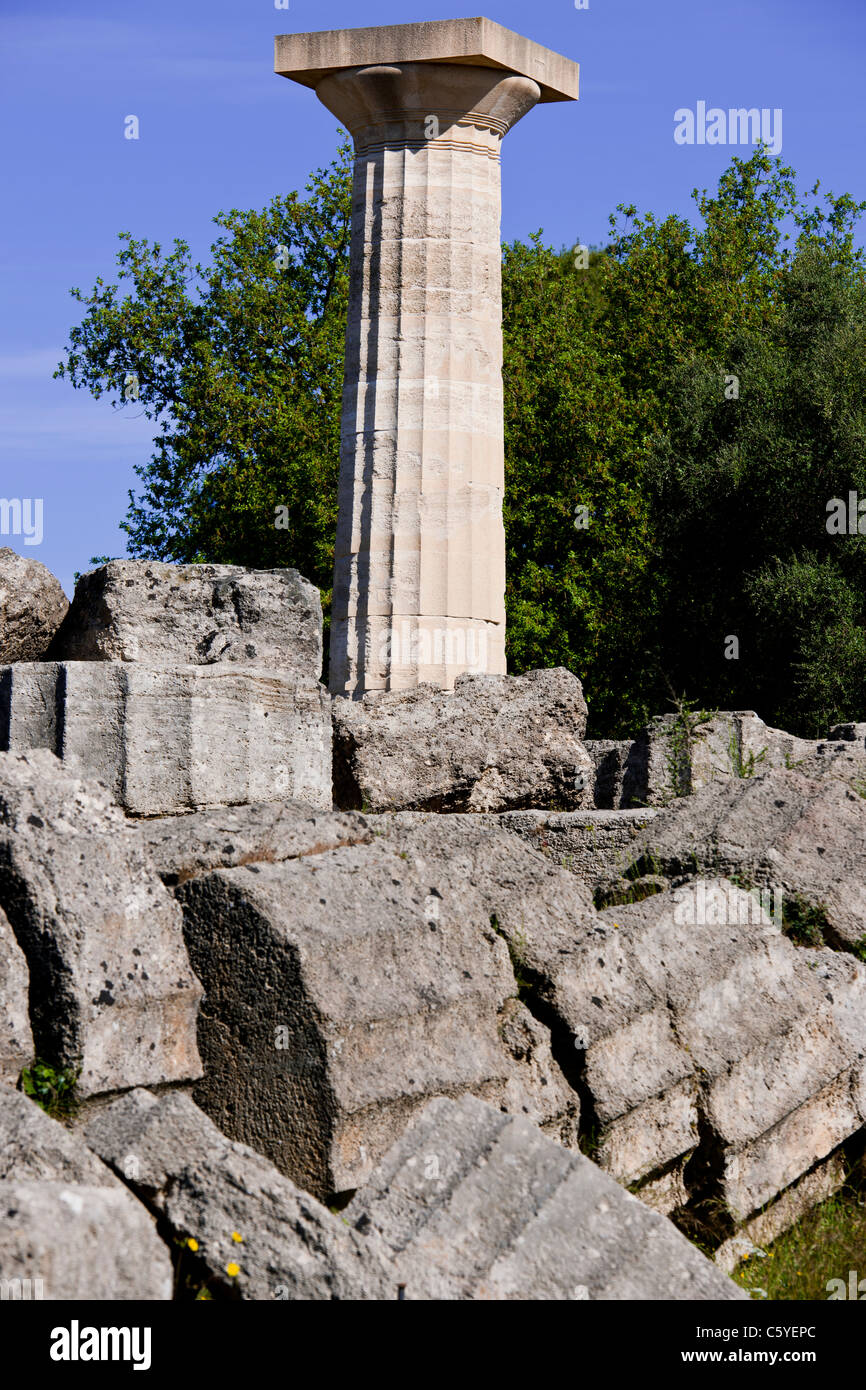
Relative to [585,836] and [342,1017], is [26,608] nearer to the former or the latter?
[585,836]

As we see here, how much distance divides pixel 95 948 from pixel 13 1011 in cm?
29

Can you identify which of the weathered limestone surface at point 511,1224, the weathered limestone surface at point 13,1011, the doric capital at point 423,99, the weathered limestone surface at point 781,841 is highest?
the doric capital at point 423,99

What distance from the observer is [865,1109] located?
5699 mm

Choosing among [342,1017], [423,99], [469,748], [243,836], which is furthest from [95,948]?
[423,99]

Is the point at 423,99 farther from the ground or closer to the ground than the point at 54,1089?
farther from the ground

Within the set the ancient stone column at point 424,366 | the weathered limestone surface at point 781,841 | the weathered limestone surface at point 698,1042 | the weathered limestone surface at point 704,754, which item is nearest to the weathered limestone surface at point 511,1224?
the weathered limestone surface at point 698,1042

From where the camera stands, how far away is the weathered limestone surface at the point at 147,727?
5.98 m

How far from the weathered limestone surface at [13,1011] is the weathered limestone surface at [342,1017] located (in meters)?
0.55

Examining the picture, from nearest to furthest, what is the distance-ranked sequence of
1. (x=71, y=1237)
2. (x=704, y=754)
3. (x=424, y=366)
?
(x=71, y=1237) → (x=704, y=754) → (x=424, y=366)

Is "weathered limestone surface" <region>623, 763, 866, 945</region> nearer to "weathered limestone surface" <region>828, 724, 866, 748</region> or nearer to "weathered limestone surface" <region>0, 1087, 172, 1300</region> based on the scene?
"weathered limestone surface" <region>828, 724, 866, 748</region>

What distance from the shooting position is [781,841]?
6621 mm

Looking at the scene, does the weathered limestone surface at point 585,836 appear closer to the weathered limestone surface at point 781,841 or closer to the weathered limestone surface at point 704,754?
the weathered limestone surface at point 781,841

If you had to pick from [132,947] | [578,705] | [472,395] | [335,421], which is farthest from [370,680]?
[335,421]

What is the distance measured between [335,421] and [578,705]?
666 inches
